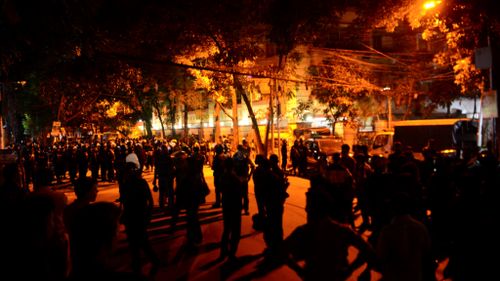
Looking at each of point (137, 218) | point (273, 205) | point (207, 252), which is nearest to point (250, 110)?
point (207, 252)

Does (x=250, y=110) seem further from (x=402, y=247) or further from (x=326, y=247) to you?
(x=326, y=247)

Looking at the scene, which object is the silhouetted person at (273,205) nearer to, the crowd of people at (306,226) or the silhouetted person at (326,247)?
the crowd of people at (306,226)

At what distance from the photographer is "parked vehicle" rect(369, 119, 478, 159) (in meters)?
18.4

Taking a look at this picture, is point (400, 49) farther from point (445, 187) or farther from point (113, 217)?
point (113, 217)

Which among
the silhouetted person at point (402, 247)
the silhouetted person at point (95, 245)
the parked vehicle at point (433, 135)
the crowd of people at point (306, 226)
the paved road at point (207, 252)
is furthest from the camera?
the parked vehicle at point (433, 135)

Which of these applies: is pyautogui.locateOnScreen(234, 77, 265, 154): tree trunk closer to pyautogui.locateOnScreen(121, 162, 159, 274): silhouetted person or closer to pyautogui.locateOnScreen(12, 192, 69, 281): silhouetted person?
pyautogui.locateOnScreen(121, 162, 159, 274): silhouetted person

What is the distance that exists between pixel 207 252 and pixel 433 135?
15750 mm

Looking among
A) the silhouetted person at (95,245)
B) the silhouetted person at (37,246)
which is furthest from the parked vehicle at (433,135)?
the silhouetted person at (95,245)

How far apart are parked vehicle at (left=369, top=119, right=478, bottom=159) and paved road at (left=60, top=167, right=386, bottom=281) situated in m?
10.1

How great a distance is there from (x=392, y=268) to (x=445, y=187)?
3.17 m

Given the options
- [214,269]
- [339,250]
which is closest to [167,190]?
[214,269]

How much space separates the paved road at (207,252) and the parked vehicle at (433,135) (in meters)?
10.1

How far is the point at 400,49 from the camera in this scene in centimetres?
3738

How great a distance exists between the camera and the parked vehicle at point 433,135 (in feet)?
60.2
